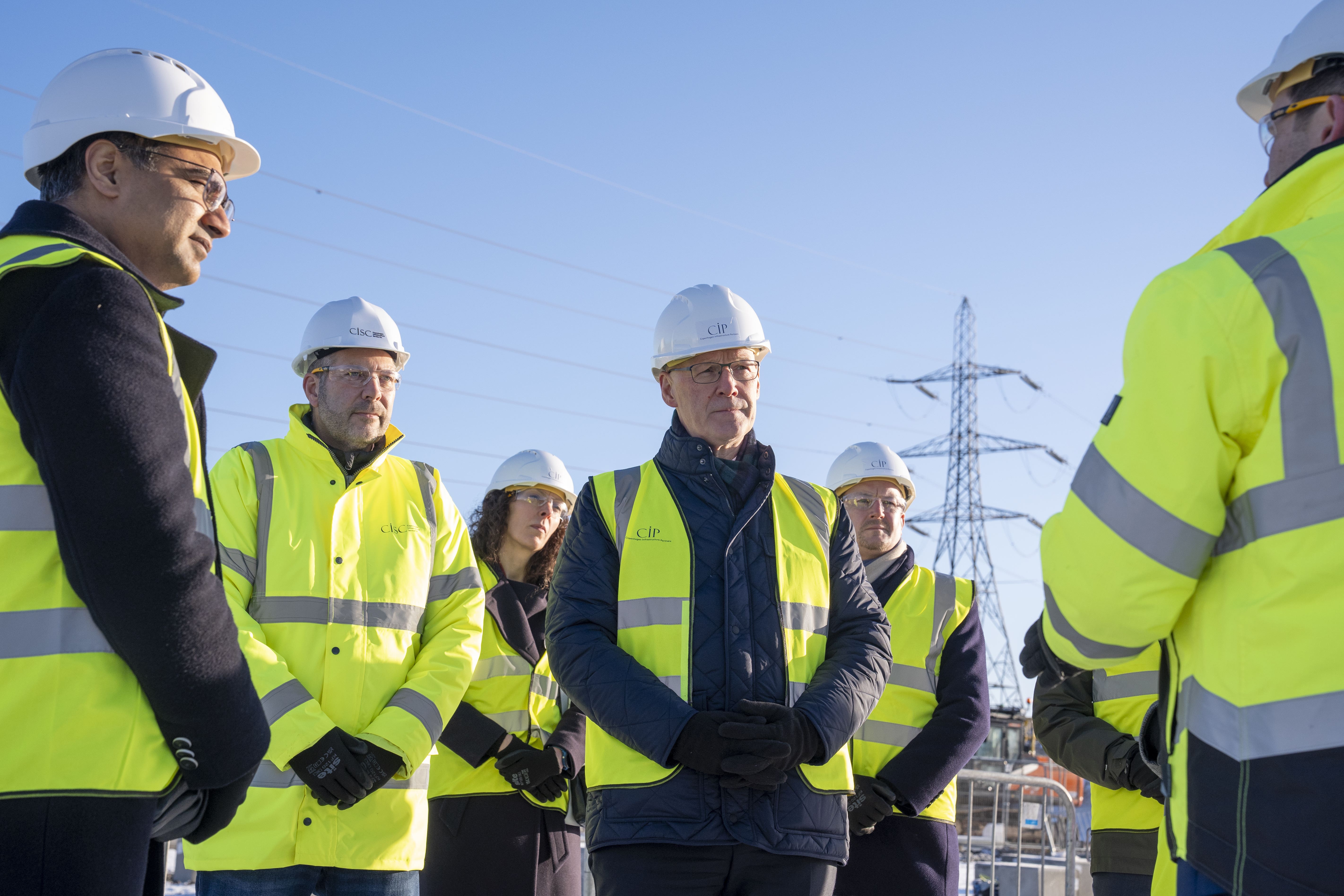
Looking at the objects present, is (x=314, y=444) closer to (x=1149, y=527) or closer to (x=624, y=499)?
(x=624, y=499)

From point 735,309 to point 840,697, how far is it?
142 centimetres

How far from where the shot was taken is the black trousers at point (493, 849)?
5262 millimetres

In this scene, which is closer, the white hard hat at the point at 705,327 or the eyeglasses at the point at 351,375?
the white hard hat at the point at 705,327

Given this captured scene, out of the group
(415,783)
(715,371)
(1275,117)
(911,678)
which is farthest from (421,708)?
(1275,117)

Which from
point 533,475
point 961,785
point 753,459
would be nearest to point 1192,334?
point 753,459

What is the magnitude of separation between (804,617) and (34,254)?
2418mm

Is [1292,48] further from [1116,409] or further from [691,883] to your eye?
[691,883]

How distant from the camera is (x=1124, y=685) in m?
4.84

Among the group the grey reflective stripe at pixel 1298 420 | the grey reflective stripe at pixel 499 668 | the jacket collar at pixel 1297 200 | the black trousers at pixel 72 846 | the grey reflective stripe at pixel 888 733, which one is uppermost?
the jacket collar at pixel 1297 200

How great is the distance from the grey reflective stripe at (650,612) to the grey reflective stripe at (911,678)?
1792 mm

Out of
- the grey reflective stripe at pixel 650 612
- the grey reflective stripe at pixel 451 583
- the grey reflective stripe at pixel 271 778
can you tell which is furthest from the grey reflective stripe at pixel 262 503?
the grey reflective stripe at pixel 650 612

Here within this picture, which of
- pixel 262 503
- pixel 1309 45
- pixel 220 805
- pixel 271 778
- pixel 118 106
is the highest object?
pixel 1309 45

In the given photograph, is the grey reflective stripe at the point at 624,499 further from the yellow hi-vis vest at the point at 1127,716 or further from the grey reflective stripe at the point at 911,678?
the yellow hi-vis vest at the point at 1127,716

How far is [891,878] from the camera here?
4.84 meters
